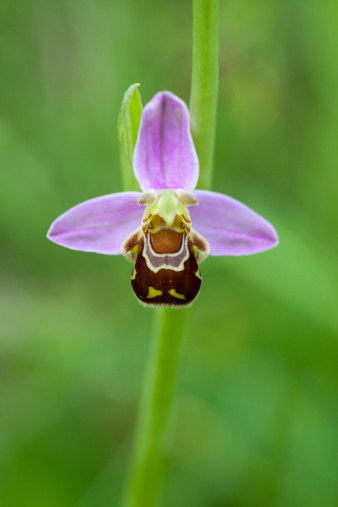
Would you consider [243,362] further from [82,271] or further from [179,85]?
[179,85]

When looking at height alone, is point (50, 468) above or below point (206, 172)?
below

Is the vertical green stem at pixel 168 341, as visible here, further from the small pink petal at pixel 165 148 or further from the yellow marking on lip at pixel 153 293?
the yellow marking on lip at pixel 153 293

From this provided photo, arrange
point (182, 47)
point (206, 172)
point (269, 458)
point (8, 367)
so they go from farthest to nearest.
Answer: point (182, 47) < point (8, 367) < point (269, 458) < point (206, 172)

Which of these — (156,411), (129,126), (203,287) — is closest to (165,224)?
(129,126)

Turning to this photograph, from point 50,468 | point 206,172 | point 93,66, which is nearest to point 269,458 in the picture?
point 50,468

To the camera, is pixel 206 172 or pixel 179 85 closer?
pixel 206 172

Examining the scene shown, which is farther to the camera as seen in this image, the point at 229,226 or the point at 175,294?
the point at 229,226

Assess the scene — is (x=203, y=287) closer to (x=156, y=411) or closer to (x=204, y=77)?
(x=156, y=411)

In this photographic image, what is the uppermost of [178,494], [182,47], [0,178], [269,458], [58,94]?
[182,47]

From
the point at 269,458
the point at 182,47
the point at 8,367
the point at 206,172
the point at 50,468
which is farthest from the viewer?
the point at 182,47
